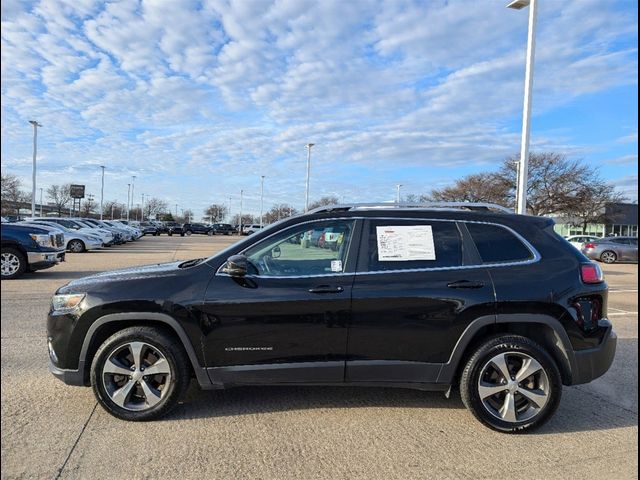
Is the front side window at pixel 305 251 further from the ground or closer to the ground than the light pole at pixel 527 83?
closer to the ground

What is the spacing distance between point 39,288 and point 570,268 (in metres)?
10.2

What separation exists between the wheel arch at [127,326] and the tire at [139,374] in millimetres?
71

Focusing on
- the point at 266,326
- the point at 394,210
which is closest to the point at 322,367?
the point at 266,326

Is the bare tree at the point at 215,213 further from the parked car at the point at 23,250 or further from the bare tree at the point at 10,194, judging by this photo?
the parked car at the point at 23,250

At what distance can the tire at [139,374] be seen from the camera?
371 cm

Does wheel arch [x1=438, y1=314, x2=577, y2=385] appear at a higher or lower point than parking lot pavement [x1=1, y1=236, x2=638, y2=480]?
higher

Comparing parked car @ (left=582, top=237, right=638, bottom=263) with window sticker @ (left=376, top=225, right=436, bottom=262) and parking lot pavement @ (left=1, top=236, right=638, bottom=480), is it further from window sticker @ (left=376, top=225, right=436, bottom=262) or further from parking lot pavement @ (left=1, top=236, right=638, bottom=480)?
window sticker @ (left=376, top=225, right=436, bottom=262)

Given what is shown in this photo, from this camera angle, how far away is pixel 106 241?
2541 cm

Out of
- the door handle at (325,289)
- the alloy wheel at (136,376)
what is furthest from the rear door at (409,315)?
the alloy wheel at (136,376)

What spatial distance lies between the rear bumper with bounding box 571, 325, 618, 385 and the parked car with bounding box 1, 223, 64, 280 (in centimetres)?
1171

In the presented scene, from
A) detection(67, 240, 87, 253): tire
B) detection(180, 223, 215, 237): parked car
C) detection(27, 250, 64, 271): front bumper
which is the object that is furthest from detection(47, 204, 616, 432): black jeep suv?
detection(180, 223, 215, 237): parked car

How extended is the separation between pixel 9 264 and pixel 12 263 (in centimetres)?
7

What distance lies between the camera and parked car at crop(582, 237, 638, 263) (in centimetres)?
2645

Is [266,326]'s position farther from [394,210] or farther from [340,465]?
[394,210]
